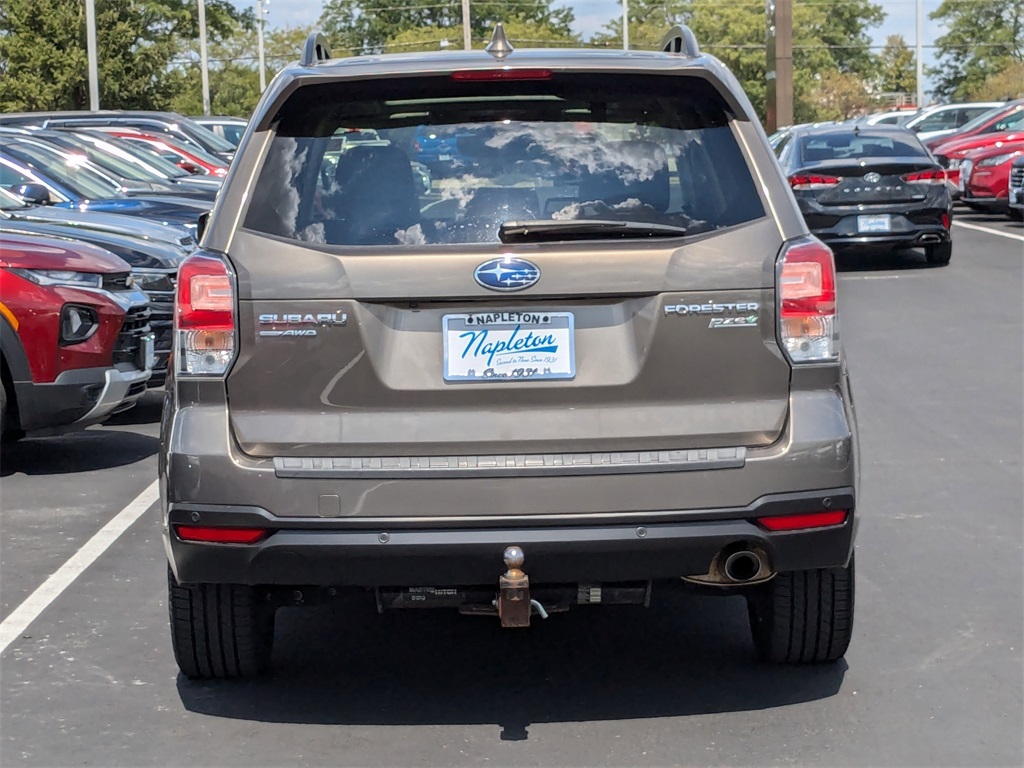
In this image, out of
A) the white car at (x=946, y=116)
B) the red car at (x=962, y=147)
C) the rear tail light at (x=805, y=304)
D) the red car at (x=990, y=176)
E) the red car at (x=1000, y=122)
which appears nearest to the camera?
the rear tail light at (x=805, y=304)

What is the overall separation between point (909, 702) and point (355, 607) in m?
1.99

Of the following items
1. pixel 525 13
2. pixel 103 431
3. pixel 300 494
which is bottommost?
pixel 103 431

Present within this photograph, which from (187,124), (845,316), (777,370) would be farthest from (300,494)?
(187,124)

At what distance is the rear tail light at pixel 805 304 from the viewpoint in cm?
428

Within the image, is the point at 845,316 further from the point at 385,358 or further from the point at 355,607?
the point at 385,358

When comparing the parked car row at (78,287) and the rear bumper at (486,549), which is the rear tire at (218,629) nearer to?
the rear bumper at (486,549)

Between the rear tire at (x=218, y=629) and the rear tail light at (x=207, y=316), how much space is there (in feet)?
2.29

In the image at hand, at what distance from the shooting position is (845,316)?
546 inches

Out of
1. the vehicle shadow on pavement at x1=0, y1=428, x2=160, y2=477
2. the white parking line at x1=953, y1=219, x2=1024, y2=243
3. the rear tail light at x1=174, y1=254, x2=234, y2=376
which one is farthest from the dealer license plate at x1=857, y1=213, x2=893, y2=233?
the rear tail light at x1=174, y1=254, x2=234, y2=376

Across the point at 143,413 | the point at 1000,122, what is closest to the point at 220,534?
the point at 143,413

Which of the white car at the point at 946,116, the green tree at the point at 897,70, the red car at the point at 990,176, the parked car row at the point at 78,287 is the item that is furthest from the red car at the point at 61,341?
the green tree at the point at 897,70

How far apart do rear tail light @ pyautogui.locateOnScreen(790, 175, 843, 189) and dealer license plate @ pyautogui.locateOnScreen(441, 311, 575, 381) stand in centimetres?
1343

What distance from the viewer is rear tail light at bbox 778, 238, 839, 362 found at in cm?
428

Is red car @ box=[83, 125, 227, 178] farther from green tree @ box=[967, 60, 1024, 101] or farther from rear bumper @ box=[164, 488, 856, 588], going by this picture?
green tree @ box=[967, 60, 1024, 101]
